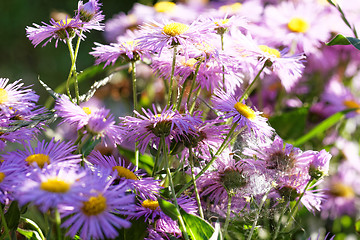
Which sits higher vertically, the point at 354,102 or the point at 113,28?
the point at 113,28

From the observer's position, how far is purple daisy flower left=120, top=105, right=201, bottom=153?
0.37 meters

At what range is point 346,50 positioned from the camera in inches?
37.5

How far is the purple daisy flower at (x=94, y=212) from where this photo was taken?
0.86 ft

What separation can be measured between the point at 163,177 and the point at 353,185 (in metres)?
0.64

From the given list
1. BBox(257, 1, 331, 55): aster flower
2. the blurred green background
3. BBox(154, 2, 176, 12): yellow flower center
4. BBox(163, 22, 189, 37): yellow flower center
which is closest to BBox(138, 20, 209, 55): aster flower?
BBox(163, 22, 189, 37): yellow flower center

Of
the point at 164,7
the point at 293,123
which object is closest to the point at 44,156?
the point at 293,123

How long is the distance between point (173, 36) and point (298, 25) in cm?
40

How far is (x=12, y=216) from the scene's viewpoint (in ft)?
1.07

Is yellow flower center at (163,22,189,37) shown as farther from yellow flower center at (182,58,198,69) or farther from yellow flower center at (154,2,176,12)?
yellow flower center at (154,2,176,12)

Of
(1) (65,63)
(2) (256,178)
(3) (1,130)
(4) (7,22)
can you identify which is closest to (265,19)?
(2) (256,178)

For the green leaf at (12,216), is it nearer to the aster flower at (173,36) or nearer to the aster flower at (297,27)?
the aster flower at (173,36)

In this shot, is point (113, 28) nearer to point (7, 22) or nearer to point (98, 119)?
point (98, 119)

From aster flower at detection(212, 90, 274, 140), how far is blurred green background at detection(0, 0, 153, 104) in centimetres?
162

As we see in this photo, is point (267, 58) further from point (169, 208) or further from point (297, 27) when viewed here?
point (297, 27)
